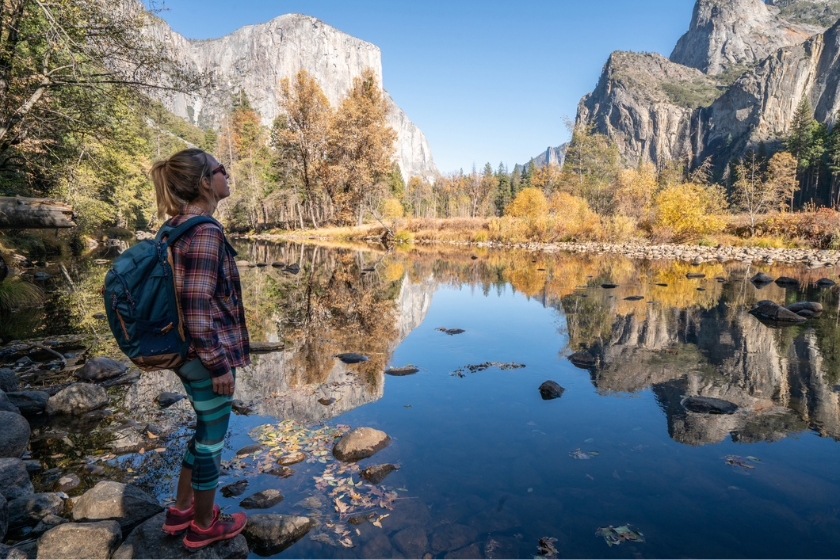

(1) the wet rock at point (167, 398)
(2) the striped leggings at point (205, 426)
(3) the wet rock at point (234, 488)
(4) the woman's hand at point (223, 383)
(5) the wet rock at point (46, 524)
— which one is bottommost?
(3) the wet rock at point (234, 488)

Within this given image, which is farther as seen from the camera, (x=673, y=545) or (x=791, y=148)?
(x=791, y=148)

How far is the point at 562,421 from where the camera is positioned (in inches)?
177

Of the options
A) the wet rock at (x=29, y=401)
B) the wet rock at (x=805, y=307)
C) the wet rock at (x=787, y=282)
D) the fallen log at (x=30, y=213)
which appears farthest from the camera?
the wet rock at (x=787, y=282)

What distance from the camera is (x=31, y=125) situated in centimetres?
880

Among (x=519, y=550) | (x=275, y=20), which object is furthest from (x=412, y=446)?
(x=275, y=20)

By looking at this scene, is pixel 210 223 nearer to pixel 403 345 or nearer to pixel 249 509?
pixel 249 509

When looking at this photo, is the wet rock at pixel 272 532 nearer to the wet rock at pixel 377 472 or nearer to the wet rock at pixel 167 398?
the wet rock at pixel 377 472

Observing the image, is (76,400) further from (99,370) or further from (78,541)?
(78,541)

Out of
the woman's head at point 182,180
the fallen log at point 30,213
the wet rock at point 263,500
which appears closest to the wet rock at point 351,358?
the wet rock at point 263,500

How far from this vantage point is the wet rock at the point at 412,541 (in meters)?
2.64

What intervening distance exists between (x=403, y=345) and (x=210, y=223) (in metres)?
5.55

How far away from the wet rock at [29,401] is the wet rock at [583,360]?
7.00 m

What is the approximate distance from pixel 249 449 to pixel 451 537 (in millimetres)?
2097

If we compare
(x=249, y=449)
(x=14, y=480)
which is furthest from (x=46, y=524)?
(x=249, y=449)
